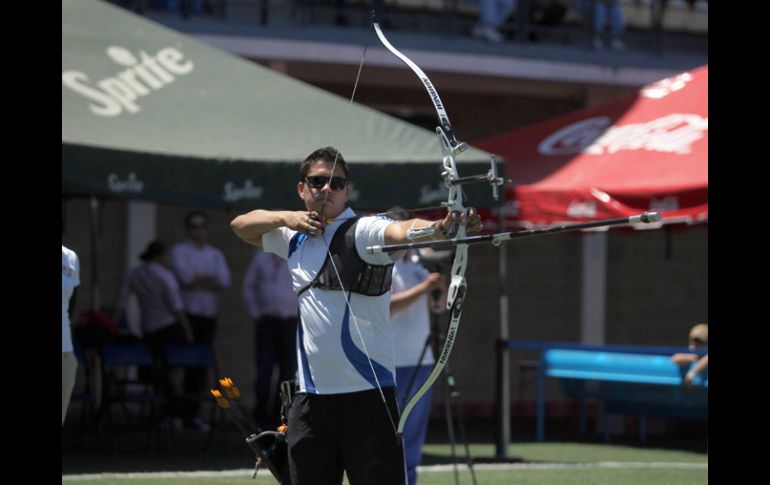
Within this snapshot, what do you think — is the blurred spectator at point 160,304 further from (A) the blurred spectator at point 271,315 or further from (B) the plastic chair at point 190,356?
(A) the blurred spectator at point 271,315

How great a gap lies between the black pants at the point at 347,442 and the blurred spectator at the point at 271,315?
7296 millimetres

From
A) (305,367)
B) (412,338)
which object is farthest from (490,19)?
(305,367)

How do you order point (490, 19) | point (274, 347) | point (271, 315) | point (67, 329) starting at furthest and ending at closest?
1. point (490, 19)
2. point (274, 347)
3. point (271, 315)
4. point (67, 329)

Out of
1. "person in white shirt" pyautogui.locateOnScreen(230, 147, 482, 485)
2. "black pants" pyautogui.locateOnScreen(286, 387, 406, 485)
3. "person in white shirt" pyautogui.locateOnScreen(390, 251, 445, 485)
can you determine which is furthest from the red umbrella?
"black pants" pyautogui.locateOnScreen(286, 387, 406, 485)

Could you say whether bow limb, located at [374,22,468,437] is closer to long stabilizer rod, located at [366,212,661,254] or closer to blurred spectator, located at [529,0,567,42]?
long stabilizer rod, located at [366,212,661,254]

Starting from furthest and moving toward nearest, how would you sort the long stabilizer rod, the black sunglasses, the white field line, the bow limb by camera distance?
the white field line → the black sunglasses → the bow limb → the long stabilizer rod

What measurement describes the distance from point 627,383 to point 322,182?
7.72 m

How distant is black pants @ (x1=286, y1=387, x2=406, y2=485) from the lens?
5.21m

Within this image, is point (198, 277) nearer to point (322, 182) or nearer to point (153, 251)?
point (153, 251)

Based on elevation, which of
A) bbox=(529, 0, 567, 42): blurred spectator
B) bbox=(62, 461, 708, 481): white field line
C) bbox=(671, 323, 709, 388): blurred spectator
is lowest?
bbox=(62, 461, 708, 481): white field line

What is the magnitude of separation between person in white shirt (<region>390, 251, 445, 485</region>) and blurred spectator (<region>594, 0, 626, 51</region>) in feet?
30.0

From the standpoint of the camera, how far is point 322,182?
17.8 feet

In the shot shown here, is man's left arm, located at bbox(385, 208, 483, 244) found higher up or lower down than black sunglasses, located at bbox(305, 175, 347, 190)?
lower down
